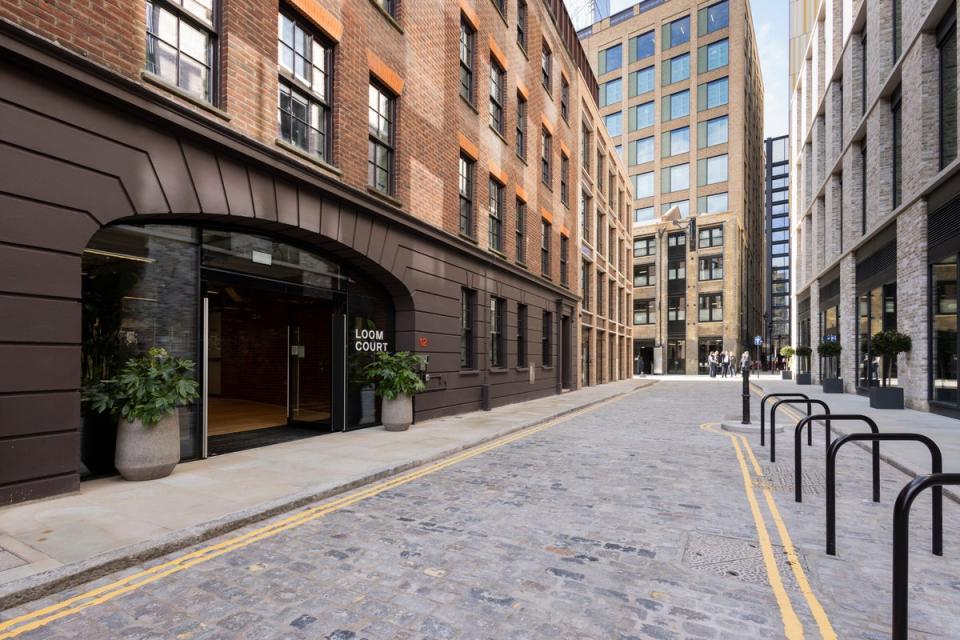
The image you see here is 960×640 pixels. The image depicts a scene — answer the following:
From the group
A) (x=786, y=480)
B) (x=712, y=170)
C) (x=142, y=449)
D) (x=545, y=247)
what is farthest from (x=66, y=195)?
(x=712, y=170)

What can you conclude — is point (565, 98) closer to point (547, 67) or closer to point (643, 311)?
point (547, 67)

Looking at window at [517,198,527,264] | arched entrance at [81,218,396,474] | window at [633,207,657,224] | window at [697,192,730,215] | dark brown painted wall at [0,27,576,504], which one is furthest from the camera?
window at [633,207,657,224]

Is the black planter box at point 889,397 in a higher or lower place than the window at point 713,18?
lower

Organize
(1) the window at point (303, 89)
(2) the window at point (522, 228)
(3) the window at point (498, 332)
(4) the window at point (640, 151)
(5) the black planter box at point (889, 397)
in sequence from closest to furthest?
(1) the window at point (303, 89)
(5) the black planter box at point (889, 397)
(3) the window at point (498, 332)
(2) the window at point (522, 228)
(4) the window at point (640, 151)

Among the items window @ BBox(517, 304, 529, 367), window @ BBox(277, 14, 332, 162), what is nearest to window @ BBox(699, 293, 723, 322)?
window @ BBox(517, 304, 529, 367)

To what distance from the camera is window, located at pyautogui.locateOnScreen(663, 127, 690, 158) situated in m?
54.0

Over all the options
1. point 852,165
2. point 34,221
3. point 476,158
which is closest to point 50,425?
point 34,221

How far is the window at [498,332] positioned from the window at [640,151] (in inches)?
1770

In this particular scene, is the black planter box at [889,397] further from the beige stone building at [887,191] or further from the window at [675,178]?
the window at [675,178]

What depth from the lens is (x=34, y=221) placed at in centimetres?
553

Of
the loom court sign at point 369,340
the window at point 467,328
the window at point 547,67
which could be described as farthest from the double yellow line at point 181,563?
the window at point 547,67

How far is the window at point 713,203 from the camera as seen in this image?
5097 centimetres

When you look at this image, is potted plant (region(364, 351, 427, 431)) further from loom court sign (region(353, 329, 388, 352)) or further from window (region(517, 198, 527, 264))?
window (region(517, 198, 527, 264))

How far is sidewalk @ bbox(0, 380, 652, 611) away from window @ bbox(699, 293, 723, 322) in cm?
4511
